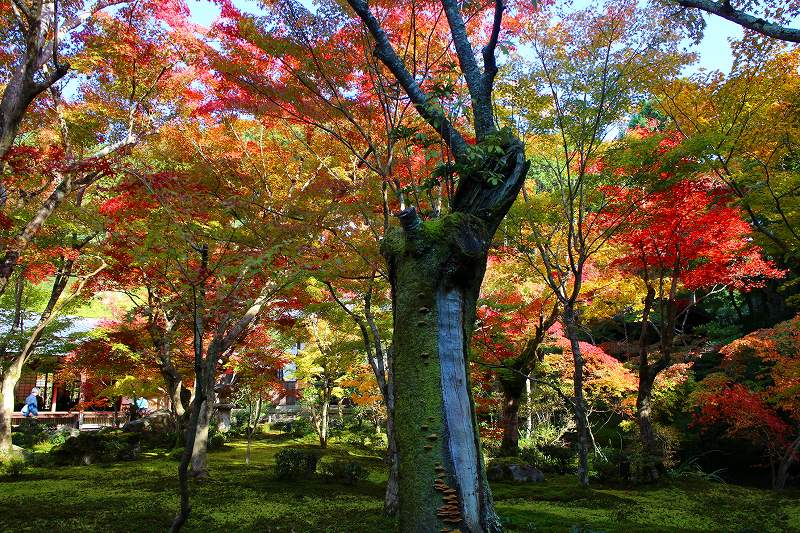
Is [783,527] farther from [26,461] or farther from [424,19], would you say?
[26,461]

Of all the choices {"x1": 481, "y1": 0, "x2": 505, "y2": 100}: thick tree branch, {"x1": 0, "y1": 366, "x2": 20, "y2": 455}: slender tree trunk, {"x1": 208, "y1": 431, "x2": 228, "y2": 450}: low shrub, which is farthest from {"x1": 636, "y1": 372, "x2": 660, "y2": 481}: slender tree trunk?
{"x1": 0, "y1": 366, "x2": 20, "y2": 455}: slender tree trunk

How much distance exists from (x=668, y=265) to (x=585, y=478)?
483 centimetres

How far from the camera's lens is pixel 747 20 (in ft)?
12.5

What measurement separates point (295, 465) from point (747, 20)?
10.0 metres

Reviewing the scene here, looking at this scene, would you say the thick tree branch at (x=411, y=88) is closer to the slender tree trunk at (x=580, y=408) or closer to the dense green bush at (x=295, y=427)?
the slender tree trunk at (x=580, y=408)

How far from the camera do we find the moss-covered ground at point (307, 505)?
247 inches

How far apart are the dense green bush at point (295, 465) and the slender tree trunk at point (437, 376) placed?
7746 mm

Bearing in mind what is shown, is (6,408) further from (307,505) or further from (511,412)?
(511,412)

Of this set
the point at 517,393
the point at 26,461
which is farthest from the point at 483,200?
the point at 26,461

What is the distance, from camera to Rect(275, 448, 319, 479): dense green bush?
998 cm

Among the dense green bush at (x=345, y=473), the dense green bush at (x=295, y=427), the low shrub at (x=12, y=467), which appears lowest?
the dense green bush at (x=295, y=427)

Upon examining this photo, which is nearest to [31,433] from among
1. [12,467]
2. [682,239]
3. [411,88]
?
[12,467]

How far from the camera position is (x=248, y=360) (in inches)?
545

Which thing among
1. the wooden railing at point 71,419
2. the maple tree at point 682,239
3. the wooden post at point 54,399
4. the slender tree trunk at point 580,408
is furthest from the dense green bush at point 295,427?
the slender tree trunk at point 580,408
